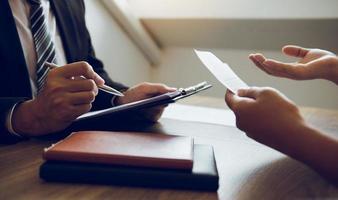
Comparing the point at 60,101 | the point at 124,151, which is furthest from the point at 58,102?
the point at 124,151

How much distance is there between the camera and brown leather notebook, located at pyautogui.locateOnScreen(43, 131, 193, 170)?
524mm

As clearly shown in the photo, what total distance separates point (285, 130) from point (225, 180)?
122 millimetres

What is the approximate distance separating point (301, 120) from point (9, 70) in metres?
0.73

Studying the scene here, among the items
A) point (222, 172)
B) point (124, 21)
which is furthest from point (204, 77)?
point (222, 172)

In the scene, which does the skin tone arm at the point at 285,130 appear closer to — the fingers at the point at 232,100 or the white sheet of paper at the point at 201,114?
the fingers at the point at 232,100

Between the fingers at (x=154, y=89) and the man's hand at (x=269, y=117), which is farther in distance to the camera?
the fingers at (x=154, y=89)

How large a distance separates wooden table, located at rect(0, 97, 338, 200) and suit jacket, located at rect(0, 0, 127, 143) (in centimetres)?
19

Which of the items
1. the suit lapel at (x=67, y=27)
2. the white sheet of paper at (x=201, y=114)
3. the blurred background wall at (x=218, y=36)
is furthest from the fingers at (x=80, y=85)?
the blurred background wall at (x=218, y=36)

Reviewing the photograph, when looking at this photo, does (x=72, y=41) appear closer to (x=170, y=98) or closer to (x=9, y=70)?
(x=9, y=70)

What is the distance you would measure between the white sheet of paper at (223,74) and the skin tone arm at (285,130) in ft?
0.33

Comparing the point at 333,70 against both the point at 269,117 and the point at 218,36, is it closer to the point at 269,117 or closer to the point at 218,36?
the point at 269,117

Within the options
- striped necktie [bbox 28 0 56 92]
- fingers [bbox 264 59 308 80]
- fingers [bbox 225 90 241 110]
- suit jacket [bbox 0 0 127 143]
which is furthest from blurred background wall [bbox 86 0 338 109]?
fingers [bbox 225 90 241 110]

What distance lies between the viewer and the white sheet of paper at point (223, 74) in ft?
2.41

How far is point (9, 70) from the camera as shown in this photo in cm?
93
